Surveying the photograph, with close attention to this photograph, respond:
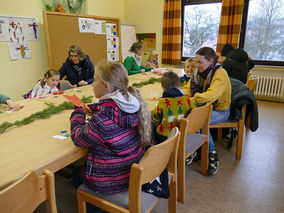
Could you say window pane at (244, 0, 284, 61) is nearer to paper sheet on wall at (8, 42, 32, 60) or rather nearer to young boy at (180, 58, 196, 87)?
young boy at (180, 58, 196, 87)

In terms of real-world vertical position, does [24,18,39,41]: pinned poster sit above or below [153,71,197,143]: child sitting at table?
above

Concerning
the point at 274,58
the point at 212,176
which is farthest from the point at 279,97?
the point at 212,176

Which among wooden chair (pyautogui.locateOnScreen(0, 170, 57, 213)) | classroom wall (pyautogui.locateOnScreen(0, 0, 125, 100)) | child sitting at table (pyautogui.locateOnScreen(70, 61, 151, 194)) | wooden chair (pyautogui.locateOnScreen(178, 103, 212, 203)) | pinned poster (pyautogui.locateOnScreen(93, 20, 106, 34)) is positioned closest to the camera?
wooden chair (pyautogui.locateOnScreen(0, 170, 57, 213))

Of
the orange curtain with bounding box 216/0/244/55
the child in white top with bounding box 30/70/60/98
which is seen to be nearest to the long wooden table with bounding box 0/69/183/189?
the child in white top with bounding box 30/70/60/98

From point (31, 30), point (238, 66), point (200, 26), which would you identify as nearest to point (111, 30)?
point (31, 30)

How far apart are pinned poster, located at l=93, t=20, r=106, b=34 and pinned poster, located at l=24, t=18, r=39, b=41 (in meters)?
1.16

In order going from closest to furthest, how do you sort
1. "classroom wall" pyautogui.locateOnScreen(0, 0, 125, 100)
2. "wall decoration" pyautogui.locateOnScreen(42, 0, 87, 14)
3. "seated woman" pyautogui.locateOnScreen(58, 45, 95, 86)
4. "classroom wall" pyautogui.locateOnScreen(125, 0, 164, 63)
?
"seated woman" pyautogui.locateOnScreen(58, 45, 95, 86)
"classroom wall" pyautogui.locateOnScreen(0, 0, 125, 100)
"wall decoration" pyautogui.locateOnScreen(42, 0, 87, 14)
"classroom wall" pyautogui.locateOnScreen(125, 0, 164, 63)

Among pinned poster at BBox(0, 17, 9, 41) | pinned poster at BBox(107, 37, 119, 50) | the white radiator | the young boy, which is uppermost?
pinned poster at BBox(0, 17, 9, 41)

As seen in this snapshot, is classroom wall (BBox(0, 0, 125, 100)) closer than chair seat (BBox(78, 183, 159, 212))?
No

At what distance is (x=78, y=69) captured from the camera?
3.29m

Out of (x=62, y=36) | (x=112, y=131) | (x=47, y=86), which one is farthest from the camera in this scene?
(x=62, y=36)

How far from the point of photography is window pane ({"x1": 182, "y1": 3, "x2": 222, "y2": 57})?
16.0 feet

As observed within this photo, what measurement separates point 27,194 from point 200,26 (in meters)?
5.13

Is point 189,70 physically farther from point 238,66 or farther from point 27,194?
point 27,194
